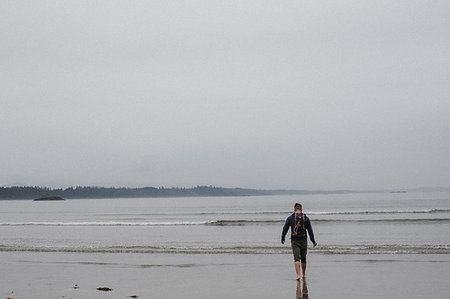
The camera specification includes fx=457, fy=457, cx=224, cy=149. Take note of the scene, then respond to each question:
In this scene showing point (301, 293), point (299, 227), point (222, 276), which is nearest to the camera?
point (301, 293)

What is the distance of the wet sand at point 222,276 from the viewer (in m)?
10.2

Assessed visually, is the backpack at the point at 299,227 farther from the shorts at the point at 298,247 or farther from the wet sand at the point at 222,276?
the wet sand at the point at 222,276

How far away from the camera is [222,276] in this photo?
485 inches

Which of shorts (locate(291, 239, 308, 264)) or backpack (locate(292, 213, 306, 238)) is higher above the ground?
backpack (locate(292, 213, 306, 238))

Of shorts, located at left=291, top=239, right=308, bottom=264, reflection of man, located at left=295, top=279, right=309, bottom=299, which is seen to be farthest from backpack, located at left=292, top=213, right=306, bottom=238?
reflection of man, located at left=295, top=279, right=309, bottom=299

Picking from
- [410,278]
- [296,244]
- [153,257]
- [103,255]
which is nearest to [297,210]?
[296,244]

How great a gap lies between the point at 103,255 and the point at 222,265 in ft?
18.6

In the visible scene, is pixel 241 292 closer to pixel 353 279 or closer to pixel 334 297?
pixel 334 297

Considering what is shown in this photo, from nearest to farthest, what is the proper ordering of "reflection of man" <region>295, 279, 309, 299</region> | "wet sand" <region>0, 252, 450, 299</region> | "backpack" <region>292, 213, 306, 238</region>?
"reflection of man" <region>295, 279, 309, 299</region> → "wet sand" <region>0, 252, 450, 299</region> → "backpack" <region>292, 213, 306, 238</region>

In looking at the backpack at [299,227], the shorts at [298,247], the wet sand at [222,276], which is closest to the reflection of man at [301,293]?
the wet sand at [222,276]

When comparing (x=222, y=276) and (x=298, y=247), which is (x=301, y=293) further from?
(x=222, y=276)

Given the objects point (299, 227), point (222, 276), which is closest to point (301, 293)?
point (299, 227)

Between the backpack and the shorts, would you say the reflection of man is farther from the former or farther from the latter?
the backpack

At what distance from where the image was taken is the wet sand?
10.2m
